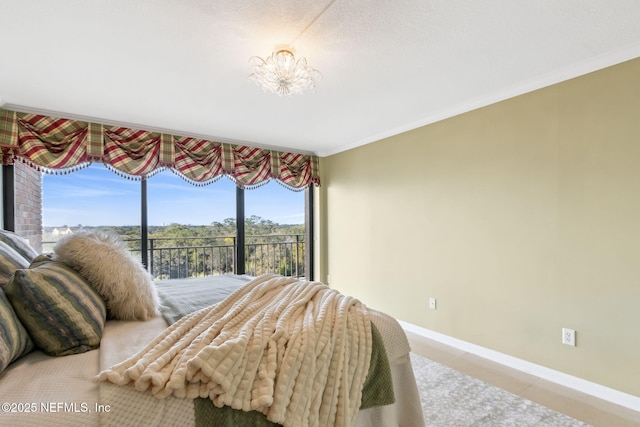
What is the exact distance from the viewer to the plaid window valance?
9.52ft

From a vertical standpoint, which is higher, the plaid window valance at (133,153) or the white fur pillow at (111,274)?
the plaid window valance at (133,153)


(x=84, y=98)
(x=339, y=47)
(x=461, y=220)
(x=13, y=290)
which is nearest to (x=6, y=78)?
(x=84, y=98)

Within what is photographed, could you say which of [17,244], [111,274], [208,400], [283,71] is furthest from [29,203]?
[208,400]

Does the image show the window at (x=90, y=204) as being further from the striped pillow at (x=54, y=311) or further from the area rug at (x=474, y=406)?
the area rug at (x=474, y=406)

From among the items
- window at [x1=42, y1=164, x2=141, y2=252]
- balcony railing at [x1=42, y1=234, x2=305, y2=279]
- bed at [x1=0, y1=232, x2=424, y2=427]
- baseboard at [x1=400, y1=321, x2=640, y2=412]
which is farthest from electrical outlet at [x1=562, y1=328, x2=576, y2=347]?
window at [x1=42, y1=164, x2=141, y2=252]

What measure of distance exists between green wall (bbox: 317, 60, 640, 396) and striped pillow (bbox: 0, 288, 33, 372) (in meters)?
3.05

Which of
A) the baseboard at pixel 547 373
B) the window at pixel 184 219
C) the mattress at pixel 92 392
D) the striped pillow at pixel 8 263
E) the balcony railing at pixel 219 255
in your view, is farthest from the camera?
the balcony railing at pixel 219 255

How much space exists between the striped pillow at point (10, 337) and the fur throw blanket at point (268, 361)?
32cm

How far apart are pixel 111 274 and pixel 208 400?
870 mm

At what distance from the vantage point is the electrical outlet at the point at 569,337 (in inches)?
88.6

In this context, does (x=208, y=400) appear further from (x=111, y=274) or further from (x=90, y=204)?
(x=90, y=204)

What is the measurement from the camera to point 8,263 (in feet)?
4.44

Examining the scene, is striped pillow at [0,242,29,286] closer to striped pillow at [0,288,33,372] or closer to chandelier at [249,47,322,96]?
striped pillow at [0,288,33,372]

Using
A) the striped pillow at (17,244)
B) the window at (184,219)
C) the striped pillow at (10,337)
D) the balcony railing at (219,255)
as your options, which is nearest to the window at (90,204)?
the window at (184,219)
